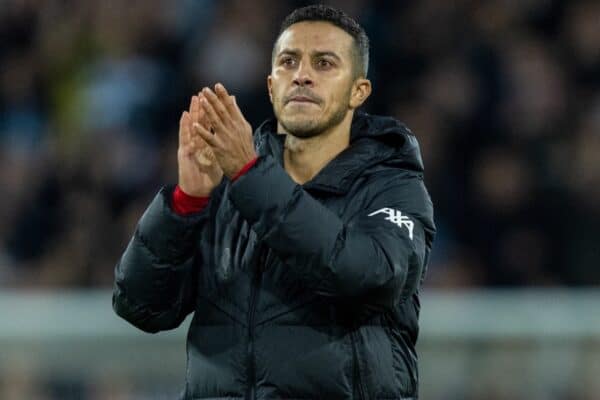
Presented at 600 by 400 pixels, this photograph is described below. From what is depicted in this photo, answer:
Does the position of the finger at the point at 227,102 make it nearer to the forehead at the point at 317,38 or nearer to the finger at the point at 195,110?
the finger at the point at 195,110

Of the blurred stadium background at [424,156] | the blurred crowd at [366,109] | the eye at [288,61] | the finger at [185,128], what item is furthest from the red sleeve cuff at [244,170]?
the blurred crowd at [366,109]

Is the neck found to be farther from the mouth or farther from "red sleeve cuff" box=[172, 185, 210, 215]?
"red sleeve cuff" box=[172, 185, 210, 215]

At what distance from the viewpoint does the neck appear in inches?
131

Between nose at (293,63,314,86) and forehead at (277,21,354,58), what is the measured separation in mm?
50

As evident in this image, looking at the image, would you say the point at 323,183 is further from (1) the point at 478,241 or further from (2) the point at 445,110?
(2) the point at 445,110

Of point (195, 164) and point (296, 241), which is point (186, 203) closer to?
point (195, 164)

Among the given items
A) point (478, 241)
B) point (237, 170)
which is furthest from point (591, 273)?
point (237, 170)

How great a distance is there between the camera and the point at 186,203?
3.22 metres

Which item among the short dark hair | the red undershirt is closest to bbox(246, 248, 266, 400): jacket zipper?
the red undershirt

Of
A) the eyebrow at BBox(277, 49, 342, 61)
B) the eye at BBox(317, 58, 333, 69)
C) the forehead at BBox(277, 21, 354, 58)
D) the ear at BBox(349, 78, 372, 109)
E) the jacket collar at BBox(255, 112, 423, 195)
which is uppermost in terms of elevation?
the forehead at BBox(277, 21, 354, 58)

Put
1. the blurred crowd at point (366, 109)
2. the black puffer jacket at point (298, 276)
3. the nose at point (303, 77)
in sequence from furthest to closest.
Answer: the blurred crowd at point (366, 109) → the nose at point (303, 77) → the black puffer jacket at point (298, 276)

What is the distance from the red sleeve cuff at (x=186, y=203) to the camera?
322 centimetres

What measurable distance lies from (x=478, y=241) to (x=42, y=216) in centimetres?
237

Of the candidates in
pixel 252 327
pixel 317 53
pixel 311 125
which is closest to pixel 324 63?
pixel 317 53
